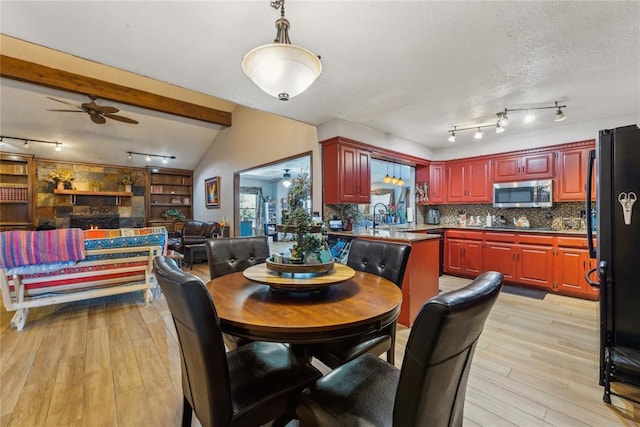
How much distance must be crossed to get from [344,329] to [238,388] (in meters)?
0.51

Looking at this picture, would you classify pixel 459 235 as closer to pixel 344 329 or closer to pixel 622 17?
pixel 622 17

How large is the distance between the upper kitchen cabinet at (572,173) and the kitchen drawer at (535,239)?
768 mm

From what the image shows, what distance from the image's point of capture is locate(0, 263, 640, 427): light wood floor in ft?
5.18

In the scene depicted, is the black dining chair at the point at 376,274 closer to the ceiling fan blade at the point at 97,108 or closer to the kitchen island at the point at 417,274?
the kitchen island at the point at 417,274

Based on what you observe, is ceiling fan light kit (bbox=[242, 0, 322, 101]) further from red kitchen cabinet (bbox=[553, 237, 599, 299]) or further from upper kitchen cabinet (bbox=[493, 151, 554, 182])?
upper kitchen cabinet (bbox=[493, 151, 554, 182])

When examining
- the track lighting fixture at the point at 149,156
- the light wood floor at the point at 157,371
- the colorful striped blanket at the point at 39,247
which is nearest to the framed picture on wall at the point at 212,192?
the track lighting fixture at the point at 149,156

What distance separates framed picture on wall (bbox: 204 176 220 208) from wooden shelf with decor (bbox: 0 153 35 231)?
4018 millimetres

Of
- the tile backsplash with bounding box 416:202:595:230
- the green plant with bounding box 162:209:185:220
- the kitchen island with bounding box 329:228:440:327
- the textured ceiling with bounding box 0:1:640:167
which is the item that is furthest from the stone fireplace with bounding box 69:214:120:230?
the tile backsplash with bounding box 416:202:595:230

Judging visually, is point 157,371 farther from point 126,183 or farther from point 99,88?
point 126,183

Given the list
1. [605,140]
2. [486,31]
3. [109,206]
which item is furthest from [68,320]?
[109,206]

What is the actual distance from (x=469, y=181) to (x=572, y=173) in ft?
4.61

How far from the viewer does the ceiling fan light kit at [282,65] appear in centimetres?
136

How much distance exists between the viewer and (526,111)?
3.39 meters

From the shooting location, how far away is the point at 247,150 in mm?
5988
